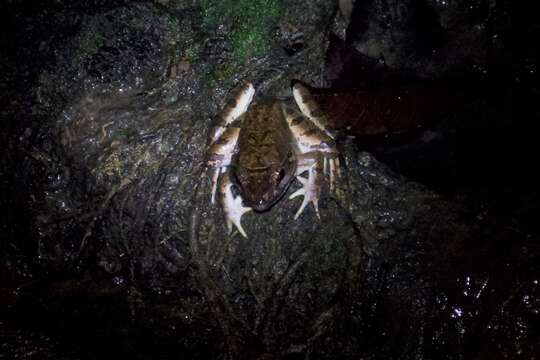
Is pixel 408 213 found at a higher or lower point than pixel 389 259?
higher

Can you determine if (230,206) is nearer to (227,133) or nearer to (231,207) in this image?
(231,207)

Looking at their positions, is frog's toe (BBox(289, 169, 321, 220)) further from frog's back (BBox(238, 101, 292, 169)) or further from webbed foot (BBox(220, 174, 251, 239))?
webbed foot (BBox(220, 174, 251, 239))

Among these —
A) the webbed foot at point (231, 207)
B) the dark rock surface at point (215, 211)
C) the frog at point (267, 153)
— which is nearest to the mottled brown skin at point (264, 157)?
the frog at point (267, 153)

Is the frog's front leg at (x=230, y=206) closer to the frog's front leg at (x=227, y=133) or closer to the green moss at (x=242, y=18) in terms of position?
the frog's front leg at (x=227, y=133)

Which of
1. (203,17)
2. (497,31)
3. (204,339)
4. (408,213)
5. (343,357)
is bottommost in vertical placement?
(343,357)

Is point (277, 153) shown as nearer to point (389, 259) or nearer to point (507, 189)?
point (389, 259)

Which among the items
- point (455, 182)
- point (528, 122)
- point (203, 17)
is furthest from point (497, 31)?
point (203, 17)

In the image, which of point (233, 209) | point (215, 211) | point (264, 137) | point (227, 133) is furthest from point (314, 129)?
point (215, 211)
